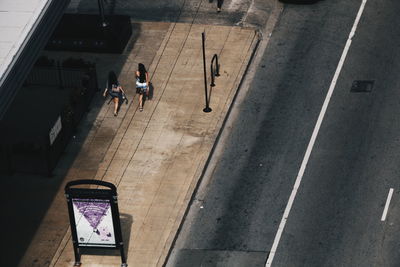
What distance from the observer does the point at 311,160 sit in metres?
36.9

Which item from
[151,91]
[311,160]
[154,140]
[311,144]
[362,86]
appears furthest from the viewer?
[151,91]

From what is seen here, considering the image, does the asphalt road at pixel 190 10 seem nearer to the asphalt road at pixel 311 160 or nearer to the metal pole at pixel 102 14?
the asphalt road at pixel 311 160

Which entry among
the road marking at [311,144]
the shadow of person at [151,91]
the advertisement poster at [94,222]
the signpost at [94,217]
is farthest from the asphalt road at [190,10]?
the advertisement poster at [94,222]

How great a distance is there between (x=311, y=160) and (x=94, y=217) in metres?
8.61

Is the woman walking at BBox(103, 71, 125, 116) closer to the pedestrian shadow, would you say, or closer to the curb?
the pedestrian shadow

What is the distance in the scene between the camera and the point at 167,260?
3331cm

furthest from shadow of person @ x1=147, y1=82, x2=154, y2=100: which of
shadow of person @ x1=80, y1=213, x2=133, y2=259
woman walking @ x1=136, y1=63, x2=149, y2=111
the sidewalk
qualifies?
shadow of person @ x1=80, y1=213, x2=133, y2=259

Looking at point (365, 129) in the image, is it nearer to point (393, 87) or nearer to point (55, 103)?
point (393, 87)

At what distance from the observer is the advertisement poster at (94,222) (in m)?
31.7

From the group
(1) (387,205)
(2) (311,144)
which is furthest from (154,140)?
(1) (387,205)

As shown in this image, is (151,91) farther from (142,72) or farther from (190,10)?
(190,10)

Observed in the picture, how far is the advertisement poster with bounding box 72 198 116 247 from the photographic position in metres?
31.7

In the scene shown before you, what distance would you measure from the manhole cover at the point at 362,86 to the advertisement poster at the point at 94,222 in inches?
492

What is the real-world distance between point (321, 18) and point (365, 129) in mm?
8115
